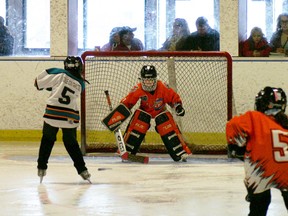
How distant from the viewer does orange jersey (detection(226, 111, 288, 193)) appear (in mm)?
4629

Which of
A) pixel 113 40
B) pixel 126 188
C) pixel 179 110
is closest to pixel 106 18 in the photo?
pixel 113 40

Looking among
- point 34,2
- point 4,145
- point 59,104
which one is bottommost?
point 4,145

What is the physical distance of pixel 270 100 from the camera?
4.68 m

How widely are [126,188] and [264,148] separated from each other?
2570mm

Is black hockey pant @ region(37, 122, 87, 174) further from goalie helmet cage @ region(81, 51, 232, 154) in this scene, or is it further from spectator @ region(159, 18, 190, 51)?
spectator @ region(159, 18, 190, 51)

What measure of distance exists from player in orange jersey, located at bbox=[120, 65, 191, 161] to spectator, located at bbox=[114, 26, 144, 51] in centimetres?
198

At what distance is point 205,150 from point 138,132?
0.84 metres

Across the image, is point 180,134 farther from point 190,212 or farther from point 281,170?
point 281,170

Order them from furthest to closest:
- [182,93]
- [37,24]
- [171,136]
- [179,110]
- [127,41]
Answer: [37,24]
[127,41]
[182,93]
[171,136]
[179,110]

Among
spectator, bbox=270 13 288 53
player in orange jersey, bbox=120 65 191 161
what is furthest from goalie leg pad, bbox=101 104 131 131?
spectator, bbox=270 13 288 53

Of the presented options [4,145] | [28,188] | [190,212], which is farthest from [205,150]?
[190,212]

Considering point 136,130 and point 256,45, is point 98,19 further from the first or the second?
point 136,130

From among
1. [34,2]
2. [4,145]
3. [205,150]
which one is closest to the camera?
[205,150]

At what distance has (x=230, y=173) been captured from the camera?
26.5 feet
